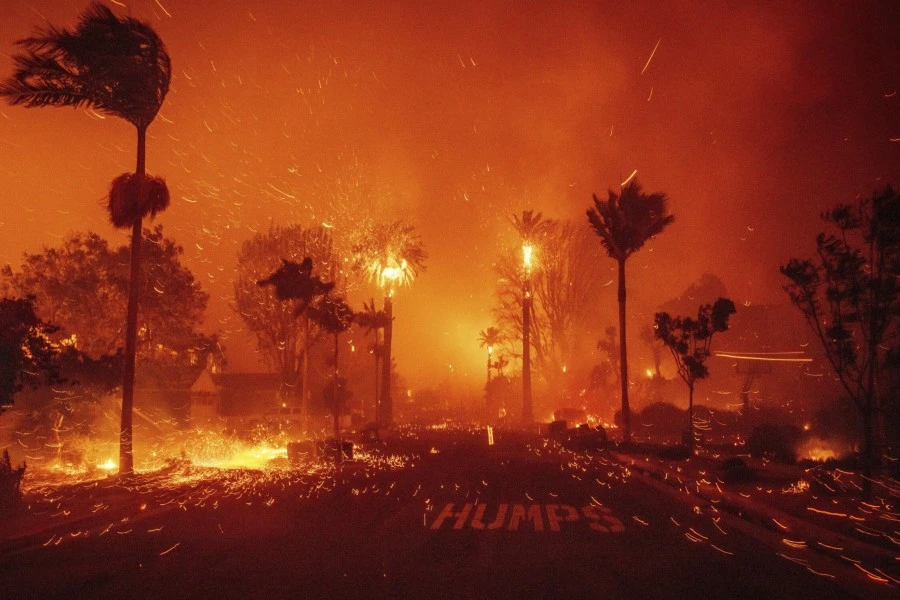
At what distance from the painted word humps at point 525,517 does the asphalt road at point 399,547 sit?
0.14 feet

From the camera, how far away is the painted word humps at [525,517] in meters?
13.1

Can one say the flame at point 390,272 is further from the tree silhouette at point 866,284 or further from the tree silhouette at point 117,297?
the tree silhouette at point 866,284

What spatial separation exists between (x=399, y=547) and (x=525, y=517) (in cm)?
377

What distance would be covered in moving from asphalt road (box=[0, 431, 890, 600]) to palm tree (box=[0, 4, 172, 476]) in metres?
6.07

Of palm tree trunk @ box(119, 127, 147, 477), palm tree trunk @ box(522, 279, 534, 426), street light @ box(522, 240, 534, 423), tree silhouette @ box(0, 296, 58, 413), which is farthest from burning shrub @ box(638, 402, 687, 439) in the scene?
tree silhouette @ box(0, 296, 58, 413)

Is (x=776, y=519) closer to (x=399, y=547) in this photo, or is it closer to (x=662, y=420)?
(x=399, y=547)

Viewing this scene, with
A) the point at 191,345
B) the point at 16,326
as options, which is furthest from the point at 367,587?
the point at 191,345

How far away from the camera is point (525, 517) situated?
1414 cm

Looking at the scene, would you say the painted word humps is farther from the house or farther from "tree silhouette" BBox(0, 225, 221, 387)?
the house

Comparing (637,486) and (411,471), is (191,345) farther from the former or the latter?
(637,486)

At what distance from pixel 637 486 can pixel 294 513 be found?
9498mm

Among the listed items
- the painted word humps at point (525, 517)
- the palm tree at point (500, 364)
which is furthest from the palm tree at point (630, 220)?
the palm tree at point (500, 364)

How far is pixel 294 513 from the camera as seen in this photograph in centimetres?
1508

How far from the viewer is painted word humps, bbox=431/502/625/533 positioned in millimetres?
13094
